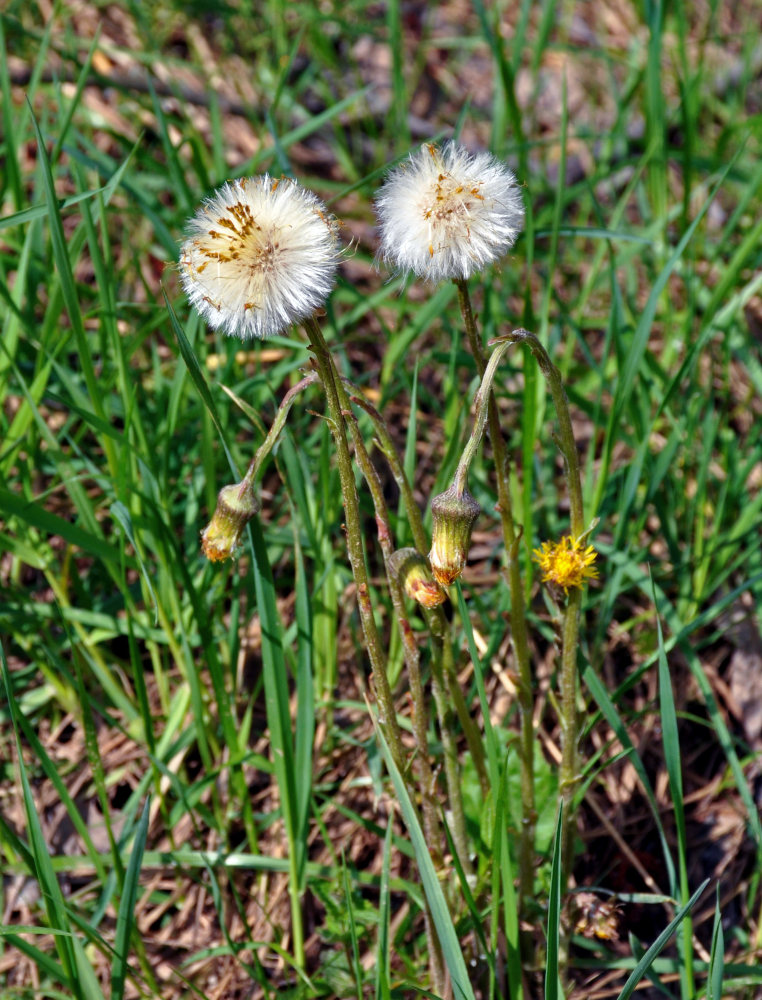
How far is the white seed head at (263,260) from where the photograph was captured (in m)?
1.44

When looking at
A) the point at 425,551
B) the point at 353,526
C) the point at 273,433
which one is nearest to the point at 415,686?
the point at 425,551

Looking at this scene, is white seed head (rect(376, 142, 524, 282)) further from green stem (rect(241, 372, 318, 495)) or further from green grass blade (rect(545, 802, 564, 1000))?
green grass blade (rect(545, 802, 564, 1000))

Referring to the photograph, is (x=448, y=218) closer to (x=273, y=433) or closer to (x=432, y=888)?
(x=273, y=433)

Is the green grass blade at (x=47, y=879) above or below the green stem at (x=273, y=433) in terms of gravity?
below

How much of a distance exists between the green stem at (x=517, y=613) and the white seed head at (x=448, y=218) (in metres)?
0.05

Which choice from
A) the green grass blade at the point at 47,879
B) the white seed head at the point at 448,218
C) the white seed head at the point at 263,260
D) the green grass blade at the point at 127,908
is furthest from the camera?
the green grass blade at the point at 127,908

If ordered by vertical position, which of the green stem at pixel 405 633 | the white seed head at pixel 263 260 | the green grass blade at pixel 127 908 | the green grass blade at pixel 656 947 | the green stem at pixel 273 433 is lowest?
the green grass blade at pixel 127 908

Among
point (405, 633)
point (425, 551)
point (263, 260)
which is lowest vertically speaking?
point (405, 633)

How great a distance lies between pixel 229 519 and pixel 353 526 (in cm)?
22

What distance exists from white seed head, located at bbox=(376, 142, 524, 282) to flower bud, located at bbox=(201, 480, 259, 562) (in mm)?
496

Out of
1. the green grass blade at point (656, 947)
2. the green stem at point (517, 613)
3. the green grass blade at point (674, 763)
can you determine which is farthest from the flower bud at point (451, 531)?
the green grass blade at point (656, 947)

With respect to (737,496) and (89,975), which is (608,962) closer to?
(89,975)

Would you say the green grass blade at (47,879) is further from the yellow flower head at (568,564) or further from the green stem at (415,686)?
the yellow flower head at (568,564)

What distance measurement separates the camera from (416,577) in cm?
160
